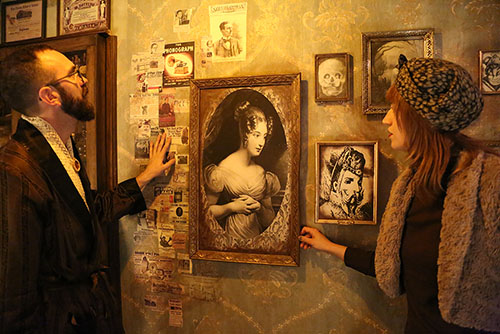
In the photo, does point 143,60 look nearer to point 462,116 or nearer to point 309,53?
point 309,53

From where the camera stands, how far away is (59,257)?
1208mm

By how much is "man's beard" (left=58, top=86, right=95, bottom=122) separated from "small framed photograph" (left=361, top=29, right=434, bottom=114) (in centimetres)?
107

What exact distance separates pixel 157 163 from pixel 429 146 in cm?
109

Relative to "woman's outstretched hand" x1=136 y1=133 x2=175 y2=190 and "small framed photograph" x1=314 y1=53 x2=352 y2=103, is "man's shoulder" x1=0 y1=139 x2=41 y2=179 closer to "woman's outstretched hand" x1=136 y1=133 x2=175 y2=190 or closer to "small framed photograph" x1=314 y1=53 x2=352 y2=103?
"woman's outstretched hand" x1=136 y1=133 x2=175 y2=190

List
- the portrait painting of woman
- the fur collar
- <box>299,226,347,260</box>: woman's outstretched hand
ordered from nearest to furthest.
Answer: the fur collar
<box>299,226,347,260</box>: woman's outstretched hand
the portrait painting of woman

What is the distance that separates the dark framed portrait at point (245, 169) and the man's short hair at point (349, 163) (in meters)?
0.16

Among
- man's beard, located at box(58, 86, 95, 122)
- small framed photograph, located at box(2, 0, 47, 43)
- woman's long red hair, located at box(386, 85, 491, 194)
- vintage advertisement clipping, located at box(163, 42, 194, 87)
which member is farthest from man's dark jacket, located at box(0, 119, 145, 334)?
woman's long red hair, located at box(386, 85, 491, 194)

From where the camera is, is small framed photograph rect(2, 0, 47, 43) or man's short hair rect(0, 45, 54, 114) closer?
man's short hair rect(0, 45, 54, 114)

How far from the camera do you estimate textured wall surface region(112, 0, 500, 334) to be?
4.34 ft

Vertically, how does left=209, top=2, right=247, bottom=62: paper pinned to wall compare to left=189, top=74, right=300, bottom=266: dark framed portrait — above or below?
above

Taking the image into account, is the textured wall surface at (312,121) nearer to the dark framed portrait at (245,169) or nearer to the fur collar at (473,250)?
the dark framed portrait at (245,169)

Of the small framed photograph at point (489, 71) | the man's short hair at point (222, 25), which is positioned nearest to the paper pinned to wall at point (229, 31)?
the man's short hair at point (222, 25)

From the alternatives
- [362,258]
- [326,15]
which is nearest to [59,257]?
[362,258]

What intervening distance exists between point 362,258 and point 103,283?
976 mm
